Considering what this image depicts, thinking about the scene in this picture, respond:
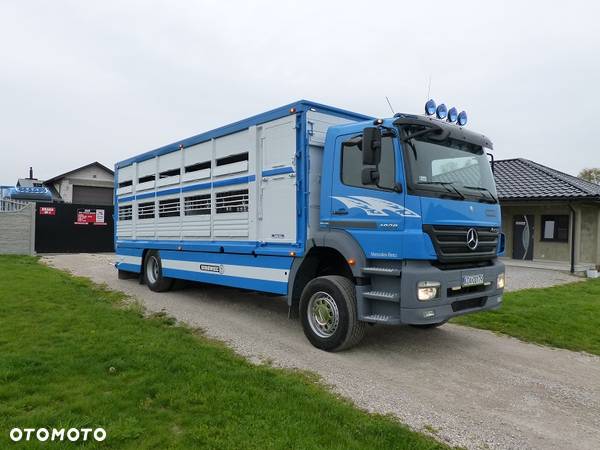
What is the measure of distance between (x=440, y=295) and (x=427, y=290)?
0.21 metres

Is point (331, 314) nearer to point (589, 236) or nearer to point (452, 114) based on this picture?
point (452, 114)

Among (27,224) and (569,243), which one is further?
(27,224)

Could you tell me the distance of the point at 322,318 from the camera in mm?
5824

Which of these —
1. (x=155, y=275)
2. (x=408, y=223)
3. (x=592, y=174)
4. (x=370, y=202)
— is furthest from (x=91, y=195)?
(x=592, y=174)

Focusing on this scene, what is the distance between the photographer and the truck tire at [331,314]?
17.9ft

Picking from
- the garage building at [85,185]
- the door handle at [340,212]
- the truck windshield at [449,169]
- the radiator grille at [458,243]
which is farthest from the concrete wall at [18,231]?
the radiator grille at [458,243]

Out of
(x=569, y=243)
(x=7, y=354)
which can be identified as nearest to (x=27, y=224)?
(x=7, y=354)

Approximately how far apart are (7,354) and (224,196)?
155 inches

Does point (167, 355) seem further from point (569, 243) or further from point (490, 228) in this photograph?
point (569, 243)

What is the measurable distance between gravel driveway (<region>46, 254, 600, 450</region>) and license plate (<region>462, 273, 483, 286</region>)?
96 cm

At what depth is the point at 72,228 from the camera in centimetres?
2147

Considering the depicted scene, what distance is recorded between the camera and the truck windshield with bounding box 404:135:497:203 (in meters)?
5.23

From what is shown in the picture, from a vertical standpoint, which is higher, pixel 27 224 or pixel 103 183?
pixel 103 183

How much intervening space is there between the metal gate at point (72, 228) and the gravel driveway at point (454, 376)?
1575cm
